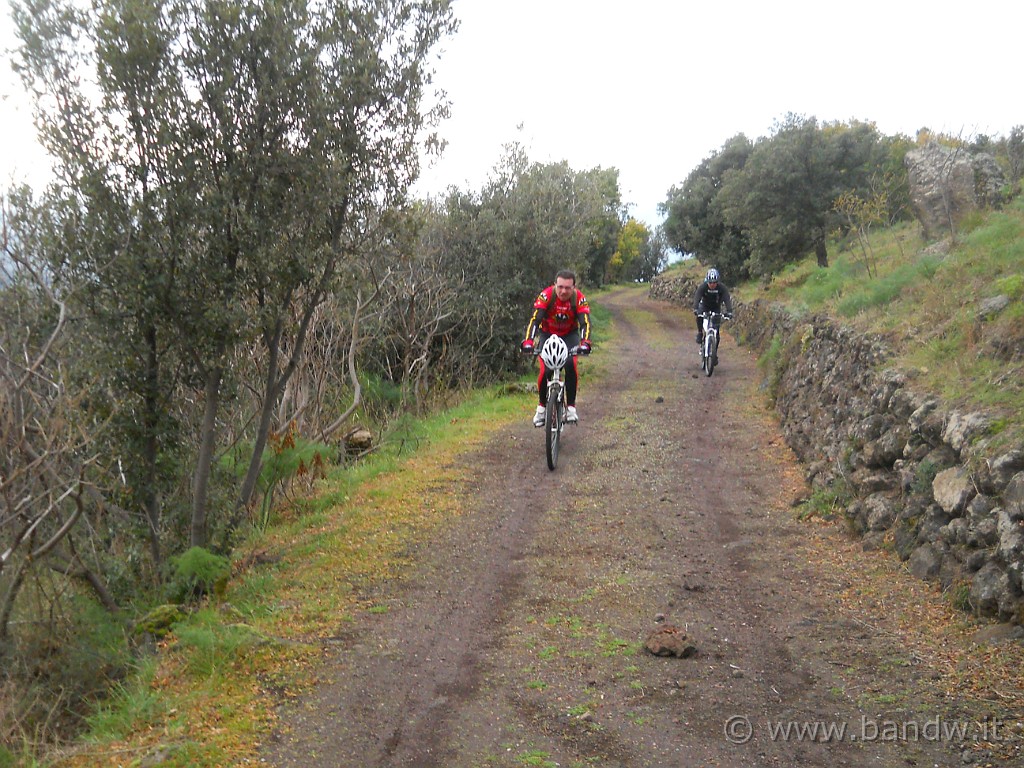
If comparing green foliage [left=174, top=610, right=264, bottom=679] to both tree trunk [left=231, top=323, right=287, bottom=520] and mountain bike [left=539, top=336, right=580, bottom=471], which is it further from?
mountain bike [left=539, top=336, right=580, bottom=471]

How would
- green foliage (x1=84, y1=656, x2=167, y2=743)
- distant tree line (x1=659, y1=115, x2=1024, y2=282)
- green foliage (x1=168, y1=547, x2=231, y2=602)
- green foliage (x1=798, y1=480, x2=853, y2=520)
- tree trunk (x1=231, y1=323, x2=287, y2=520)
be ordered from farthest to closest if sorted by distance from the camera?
distant tree line (x1=659, y1=115, x2=1024, y2=282), tree trunk (x1=231, y1=323, x2=287, y2=520), green foliage (x1=798, y1=480, x2=853, y2=520), green foliage (x1=168, y1=547, x2=231, y2=602), green foliage (x1=84, y1=656, x2=167, y2=743)

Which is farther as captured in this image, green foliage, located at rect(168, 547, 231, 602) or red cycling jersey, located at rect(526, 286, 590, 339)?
red cycling jersey, located at rect(526, 286, 590, 339)

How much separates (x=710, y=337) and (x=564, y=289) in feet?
23.0

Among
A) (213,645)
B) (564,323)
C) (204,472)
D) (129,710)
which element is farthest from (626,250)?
(129,710)

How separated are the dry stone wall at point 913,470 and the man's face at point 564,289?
125 inches

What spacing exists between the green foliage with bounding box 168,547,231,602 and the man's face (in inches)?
185

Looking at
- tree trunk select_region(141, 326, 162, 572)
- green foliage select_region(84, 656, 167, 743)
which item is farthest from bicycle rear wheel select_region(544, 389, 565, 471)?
green foliage select_region(84, 656, 167, 743)

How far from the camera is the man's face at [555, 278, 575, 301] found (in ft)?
32.5

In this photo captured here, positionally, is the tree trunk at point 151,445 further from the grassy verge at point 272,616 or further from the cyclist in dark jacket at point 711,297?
the cyclist in dark jacket at point 711,297

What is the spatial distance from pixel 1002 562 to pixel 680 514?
333 cm

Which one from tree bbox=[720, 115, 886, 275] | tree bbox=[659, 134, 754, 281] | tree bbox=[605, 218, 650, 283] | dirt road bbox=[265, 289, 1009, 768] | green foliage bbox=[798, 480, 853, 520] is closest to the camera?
dirt road bbox=[265, 289, 1009, 768]

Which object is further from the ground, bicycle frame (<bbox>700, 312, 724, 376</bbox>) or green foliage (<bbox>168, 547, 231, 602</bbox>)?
bicycle frame (<bbox>700, 312, 724, 376</bbox>)

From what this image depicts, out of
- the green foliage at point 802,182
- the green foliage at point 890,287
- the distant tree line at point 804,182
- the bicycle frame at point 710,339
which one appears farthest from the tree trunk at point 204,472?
the green foliage at point 802,182

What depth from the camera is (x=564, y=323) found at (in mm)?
10109
